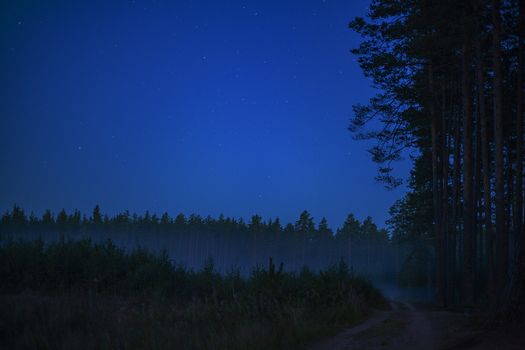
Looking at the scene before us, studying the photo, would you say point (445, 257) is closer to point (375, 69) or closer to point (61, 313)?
point (375, 69)

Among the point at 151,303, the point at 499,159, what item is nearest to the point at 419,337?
the point at 499,159

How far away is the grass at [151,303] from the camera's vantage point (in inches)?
352

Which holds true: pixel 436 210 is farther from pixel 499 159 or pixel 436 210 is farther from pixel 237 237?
pixel 237 237

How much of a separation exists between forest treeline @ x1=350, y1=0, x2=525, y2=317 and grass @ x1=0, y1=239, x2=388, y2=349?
17.8 ft

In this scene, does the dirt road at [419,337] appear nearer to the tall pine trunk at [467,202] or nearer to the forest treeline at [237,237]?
the tall pine trunk at [467,202]

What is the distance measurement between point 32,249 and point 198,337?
14.0 meters

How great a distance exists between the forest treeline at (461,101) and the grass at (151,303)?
5435 millimetres

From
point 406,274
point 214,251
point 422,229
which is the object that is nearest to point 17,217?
point 214,251

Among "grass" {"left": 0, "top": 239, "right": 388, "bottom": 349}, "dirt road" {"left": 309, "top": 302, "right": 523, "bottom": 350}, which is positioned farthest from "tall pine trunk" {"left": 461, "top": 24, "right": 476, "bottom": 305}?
"dirt road" {"left": 309, "top": 302, "right": 523, "bottom": 350}

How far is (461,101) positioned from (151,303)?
1789 cm

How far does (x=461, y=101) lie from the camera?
21562 millimetres

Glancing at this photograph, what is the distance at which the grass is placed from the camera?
8930 millimetres

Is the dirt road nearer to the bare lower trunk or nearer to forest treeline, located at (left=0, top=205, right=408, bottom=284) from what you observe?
the bare lower trunk

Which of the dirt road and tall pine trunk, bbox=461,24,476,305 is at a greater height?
tall pine trunk, bbox=461,24,476,305
